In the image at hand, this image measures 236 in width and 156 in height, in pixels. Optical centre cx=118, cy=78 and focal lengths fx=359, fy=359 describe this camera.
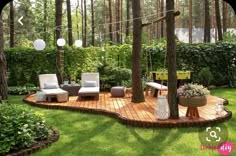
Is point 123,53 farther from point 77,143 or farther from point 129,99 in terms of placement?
point 77,143

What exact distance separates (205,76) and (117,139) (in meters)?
8.08

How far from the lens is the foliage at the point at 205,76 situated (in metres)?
13.9

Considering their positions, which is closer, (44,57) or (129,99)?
(129,99)

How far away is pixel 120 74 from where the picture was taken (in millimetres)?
13367

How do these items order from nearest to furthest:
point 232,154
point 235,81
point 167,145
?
1. point 232,154
2. point 167,145
3. point 235,81

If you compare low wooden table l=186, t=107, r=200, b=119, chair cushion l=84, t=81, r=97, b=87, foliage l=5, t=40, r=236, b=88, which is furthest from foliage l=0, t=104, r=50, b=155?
foliage l=5, t=40, r=236, b=88

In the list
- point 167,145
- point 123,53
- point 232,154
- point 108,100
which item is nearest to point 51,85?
point 108,100

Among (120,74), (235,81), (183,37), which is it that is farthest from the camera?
(183,37)

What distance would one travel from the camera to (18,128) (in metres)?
5.84

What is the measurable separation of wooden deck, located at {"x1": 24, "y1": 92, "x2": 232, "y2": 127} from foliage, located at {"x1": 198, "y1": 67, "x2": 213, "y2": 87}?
3208 mm

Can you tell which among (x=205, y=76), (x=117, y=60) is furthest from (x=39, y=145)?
(x=117, y=60)

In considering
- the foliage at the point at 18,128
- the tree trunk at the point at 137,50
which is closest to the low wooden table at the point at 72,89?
the tree trunk at the point at 137,50

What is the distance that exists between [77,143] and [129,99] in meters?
4.70

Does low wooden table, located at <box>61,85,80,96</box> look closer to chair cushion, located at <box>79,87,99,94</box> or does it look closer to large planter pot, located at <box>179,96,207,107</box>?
chair cushion, located at <box>79,87,99,94</box>
